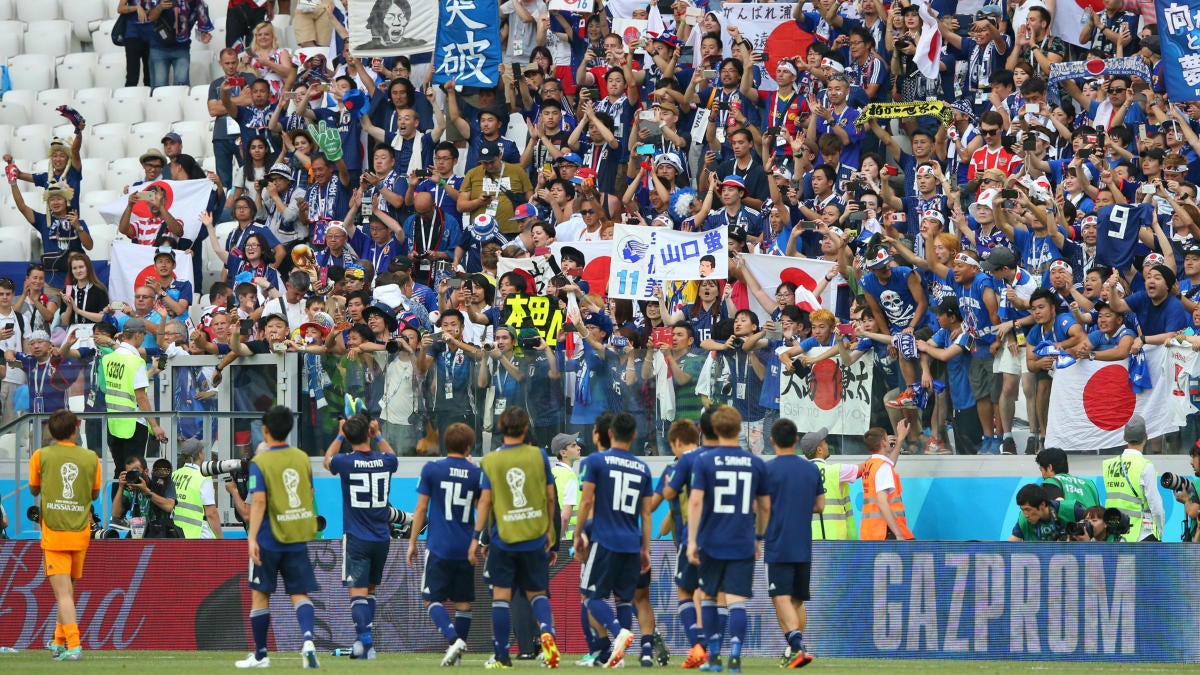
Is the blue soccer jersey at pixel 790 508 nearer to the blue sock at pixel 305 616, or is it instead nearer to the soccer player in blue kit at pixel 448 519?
the soccer player in blue kit at pixel 448 519

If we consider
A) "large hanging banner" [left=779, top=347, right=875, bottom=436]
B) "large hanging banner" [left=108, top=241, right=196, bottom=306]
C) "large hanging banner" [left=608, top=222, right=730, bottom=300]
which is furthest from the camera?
"large hanging banner" [left=108, top=241, right=196, bottom=306]

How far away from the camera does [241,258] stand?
23.9m

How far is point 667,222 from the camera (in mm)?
21344

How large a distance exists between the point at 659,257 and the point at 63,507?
734 centimetres

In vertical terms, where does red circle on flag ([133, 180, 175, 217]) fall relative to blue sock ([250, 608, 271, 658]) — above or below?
above

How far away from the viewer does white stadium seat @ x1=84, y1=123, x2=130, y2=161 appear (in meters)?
28.6

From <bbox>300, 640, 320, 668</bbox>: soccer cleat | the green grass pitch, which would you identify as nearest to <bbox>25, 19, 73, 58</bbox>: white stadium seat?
the green grass pitch

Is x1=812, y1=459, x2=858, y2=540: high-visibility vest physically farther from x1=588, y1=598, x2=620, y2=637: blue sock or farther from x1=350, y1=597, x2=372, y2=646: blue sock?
x1=350, y1=597, x2=372, y2=646: blue sock

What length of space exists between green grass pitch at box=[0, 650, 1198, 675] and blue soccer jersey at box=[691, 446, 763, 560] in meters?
1.01

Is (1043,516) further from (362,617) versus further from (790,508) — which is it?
(362,617)

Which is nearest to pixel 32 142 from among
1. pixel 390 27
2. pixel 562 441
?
pixel 390 27

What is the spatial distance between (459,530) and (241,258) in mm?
10059

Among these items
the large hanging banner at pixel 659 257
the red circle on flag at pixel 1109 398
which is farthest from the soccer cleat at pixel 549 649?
the large hanging banner at pixel 659 257

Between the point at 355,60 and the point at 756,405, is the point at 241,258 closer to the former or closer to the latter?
the point at 355,60
